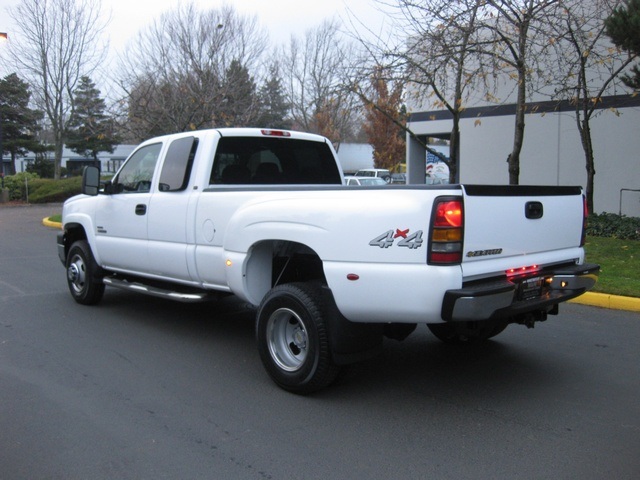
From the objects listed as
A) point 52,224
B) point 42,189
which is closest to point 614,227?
point 52,224

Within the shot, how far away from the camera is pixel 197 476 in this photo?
3.54m

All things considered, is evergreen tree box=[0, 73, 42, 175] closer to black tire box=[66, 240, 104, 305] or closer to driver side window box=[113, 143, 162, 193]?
black tire box=[66, 240, 104, 305]

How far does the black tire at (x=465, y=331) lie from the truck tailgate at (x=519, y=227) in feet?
2.26

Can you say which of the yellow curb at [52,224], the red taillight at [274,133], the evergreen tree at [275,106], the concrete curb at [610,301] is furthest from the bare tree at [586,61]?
the yellow curb at [52,224]

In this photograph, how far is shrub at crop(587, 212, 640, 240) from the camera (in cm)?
1268

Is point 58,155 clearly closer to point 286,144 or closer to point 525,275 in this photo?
point 286,144

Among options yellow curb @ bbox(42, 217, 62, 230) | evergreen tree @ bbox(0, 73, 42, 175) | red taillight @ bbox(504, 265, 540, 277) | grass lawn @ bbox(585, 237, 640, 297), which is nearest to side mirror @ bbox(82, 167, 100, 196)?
red taillight @ bbox(504, 265, 540, 277)

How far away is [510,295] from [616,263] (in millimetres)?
6846

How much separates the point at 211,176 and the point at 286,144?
3.47 feet

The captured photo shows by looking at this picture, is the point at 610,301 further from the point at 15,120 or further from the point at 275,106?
the point at 15,120

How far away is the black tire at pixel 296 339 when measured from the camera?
14.9ft

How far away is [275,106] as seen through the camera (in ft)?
98.4

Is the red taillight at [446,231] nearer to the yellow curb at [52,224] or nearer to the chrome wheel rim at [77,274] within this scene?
the chrome wheel rim at [77,274]

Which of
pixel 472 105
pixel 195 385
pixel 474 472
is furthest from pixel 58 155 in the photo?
pixel 474 472
